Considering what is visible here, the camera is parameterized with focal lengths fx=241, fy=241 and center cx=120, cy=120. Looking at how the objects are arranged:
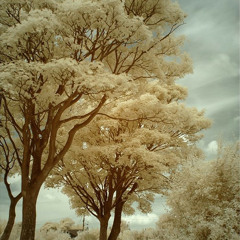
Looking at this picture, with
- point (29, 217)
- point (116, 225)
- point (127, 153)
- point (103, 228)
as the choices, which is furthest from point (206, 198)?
point (116, 225)

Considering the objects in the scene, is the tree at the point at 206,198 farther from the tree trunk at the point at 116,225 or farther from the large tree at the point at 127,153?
the tree trunk at the point at 116,225

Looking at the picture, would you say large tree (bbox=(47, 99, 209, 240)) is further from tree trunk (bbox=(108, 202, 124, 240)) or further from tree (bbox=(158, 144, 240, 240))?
tree (bbox=(158, 144, 240, 240))

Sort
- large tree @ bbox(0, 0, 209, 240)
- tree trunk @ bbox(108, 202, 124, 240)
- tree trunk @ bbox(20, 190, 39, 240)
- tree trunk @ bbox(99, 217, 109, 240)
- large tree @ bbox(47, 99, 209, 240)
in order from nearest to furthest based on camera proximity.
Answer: large tree @ bbox(0, 0, 209, 240)
tree trunk @ bbox(20, 190, 39, 240)
large tree @ bbox(47, 99, 209, 240)
tree trunk @ bbox(99, 217, 109, 240)
tree trunk @ bbox(108, 202, 124, 240)

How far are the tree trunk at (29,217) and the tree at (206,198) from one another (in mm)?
4276

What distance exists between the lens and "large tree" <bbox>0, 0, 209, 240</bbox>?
727 centimetres

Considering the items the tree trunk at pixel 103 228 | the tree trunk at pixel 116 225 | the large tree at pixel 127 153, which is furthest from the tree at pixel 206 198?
the tree trunk at pixel 116 225

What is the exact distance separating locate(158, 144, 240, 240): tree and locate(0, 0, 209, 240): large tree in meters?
3.58

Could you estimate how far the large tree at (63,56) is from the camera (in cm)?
727

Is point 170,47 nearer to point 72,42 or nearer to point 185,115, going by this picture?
point 185,115

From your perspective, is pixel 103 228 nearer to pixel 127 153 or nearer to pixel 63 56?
pixel 127 153

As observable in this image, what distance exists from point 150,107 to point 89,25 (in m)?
4.28

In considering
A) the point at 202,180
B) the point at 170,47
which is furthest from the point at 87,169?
the point at 170,47

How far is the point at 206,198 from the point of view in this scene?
764cm

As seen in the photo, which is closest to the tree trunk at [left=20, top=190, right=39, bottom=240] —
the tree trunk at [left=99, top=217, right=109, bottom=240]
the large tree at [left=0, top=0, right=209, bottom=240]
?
the large tree at [left=0, top=0, right=209, bottom=240]
